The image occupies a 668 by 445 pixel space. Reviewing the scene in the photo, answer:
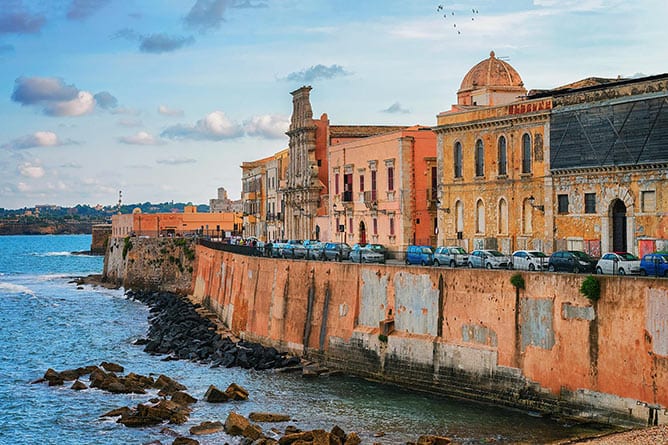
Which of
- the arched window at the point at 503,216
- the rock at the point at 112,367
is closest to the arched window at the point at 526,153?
the arched window at the point at 503,216

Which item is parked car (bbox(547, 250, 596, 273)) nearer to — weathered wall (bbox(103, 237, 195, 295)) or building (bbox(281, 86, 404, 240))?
Result: building (bbox(281, 86, 404, 240))

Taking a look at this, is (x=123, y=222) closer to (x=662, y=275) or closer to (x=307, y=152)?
(x=307, y=152)

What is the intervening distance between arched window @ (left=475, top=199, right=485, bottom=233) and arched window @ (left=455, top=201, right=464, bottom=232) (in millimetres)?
1256

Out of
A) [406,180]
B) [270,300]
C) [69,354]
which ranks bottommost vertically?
[69,354]

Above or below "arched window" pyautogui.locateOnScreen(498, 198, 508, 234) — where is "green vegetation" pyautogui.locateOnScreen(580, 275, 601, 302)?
below

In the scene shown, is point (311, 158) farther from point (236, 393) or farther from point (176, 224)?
point (176, 224)

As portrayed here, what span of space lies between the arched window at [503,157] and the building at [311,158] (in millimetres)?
22525

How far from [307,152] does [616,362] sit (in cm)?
4295

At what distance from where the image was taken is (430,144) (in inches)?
2176

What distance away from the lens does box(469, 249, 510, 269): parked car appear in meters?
38.3

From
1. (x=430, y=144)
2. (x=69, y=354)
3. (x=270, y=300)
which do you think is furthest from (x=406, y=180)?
(x=69, y=354)

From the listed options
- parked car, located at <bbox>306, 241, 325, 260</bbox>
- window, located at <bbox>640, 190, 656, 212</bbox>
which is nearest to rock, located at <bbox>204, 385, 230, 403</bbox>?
parked car, located at <bbox>306, 241, 325, 260</bbox>

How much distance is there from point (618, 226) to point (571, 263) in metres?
7.67

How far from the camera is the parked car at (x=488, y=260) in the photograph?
38281 millimetres
